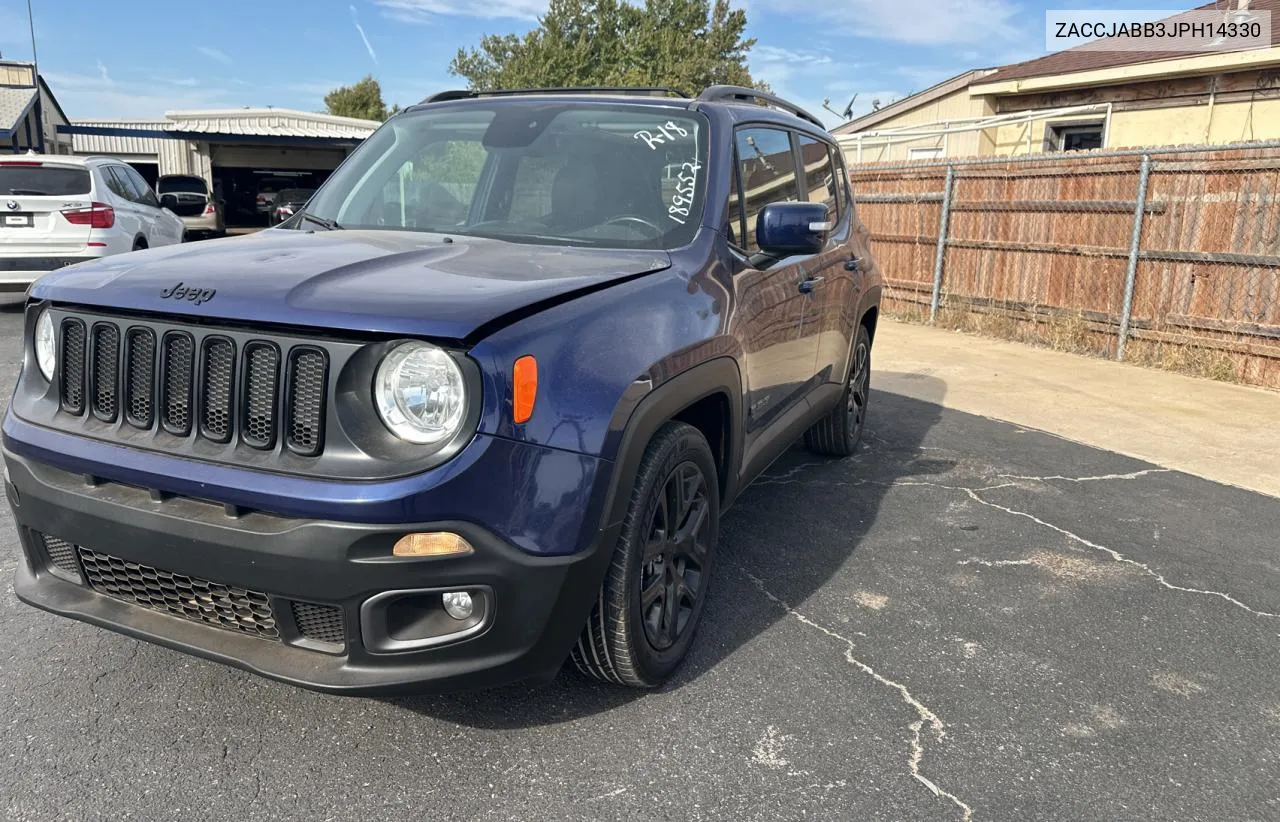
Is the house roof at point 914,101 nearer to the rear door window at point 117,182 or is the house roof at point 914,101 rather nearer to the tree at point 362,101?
the rear door window at point 117,182

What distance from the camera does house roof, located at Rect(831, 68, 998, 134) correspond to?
19.5 m

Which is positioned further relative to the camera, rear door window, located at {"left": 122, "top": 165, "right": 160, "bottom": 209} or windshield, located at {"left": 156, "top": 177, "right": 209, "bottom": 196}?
rear door window, located at {"left": 122, "top": 165, "right": 160, "bottom": 209}

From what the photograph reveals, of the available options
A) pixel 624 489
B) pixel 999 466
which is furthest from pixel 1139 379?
pixel 624 489

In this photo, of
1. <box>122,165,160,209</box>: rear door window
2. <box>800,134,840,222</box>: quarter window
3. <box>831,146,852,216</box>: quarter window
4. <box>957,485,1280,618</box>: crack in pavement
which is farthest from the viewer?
<box>122,165,160,209</box>: rear door window

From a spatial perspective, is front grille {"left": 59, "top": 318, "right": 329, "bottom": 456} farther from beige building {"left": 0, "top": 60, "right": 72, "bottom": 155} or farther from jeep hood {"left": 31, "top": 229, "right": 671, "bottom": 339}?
beige building {"left": 0, "top": 60, "right": 72, "bottom": 155}

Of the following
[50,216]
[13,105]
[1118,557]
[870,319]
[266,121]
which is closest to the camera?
[1118,557]

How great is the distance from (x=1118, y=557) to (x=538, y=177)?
3.06 metres

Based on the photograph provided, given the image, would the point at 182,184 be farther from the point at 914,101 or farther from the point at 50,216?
the point at 914,101

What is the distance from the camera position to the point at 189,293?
2.45 metres

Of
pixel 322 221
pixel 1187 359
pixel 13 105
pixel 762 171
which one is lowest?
pixel 1187 359

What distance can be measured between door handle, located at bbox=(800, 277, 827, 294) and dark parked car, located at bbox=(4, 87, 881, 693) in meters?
0.93

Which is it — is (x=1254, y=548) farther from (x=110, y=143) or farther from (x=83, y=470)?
(x=110, y=143)

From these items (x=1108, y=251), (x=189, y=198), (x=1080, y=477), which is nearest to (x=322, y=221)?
(x=1080, y=477)

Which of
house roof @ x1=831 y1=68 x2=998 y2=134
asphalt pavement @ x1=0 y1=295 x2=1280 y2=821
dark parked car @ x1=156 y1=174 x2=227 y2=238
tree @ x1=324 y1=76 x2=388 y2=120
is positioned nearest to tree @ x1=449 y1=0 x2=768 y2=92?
→ tree @ x1=324 y1=76 x2=388 y2=120
